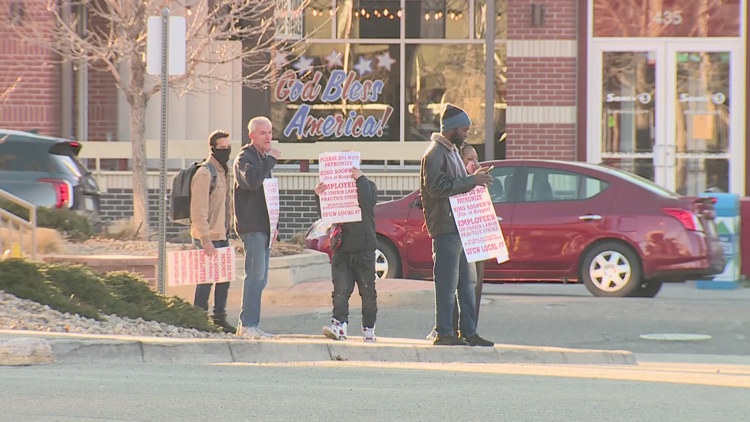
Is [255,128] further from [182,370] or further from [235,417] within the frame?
[235,417]

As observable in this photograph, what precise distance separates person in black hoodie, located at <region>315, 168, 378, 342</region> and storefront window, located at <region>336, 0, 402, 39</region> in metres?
11.5

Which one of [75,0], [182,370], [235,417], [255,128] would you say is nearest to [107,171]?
[75,0]

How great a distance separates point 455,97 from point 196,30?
642 cm

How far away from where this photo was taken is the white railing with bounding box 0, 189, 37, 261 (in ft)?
44.1

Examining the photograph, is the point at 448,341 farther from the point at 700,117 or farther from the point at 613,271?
the point at 700,117

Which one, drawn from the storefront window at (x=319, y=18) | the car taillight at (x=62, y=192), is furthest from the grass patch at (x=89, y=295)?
the storefront window at (x=319, y=18)

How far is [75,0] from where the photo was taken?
Answer: 21578mm

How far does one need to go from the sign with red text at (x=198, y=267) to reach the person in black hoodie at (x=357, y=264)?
865 millimetres

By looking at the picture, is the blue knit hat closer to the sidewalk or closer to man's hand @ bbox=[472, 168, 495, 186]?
man's hand @ bbox=[472, 168, 495, 186]

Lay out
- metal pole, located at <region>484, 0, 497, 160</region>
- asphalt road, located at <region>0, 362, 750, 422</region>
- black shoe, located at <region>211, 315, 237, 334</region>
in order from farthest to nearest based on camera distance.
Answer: metal pole, located at <region>484, 0, 497, 160</region>
black shoe, located at <region>211, 315, 237, 334</region>
asphalt road, located at <region>0, 362, 750, 422</region>

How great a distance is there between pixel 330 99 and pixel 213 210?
10818 millimetres

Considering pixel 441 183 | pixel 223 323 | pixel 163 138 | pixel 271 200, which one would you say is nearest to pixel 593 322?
pixel 441 183

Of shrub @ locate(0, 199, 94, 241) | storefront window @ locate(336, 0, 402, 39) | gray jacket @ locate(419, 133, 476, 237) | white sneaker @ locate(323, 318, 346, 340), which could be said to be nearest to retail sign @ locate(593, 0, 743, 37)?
storefront window @ locate(336, 0, 402, 39)

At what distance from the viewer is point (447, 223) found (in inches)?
416
